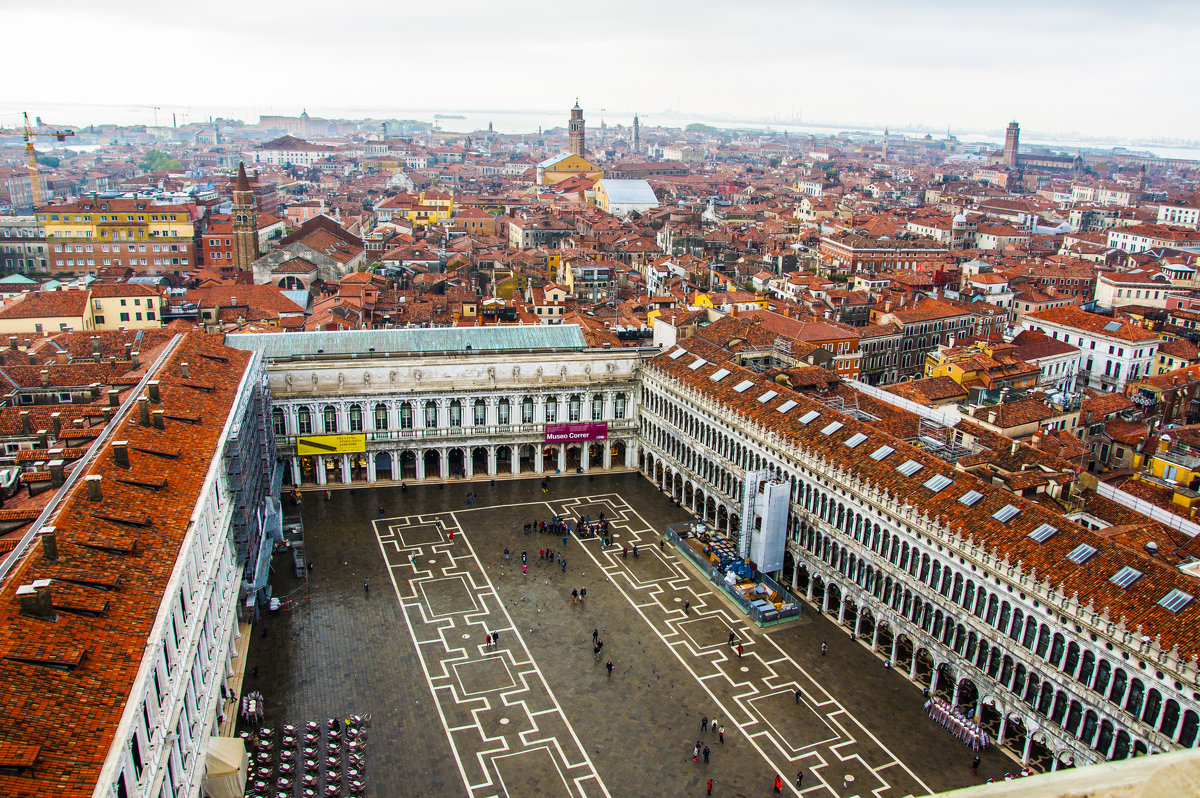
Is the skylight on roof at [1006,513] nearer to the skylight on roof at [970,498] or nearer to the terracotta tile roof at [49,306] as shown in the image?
the skylight on roof at [970,498]

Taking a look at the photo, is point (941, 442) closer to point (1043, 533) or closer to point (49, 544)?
point (1043, 533)

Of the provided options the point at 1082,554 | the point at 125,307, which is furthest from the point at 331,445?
the point at 1082,554

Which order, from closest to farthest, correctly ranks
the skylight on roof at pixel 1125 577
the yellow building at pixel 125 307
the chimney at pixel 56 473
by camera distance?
the skylight on roof at pixel 1125 577 → the chimney at pixel 56 473 → the yellow building at pixel 125 307

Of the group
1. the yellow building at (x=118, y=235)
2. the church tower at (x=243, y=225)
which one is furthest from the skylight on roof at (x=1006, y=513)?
the yellow building at (x=118, y=235)

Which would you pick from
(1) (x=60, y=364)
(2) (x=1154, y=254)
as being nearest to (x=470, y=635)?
(1) (x=60, y=364)

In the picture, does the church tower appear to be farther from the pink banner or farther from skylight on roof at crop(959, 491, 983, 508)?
skylight on roof at crop(959, 491, 983, 508)

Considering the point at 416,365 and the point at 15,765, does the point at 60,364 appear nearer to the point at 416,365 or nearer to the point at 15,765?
the point at 416,365
